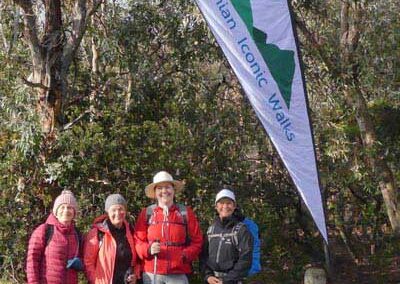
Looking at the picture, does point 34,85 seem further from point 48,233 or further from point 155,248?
point 155,248

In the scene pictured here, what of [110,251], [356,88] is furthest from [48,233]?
[356,88]

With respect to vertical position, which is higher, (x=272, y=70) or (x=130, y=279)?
(x=272, y=70)

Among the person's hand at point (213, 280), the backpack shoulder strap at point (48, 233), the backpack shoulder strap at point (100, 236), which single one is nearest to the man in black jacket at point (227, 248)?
the person's hand at point (213, 280)

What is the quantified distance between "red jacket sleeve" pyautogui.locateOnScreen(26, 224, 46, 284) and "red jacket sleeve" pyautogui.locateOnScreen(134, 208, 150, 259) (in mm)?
844

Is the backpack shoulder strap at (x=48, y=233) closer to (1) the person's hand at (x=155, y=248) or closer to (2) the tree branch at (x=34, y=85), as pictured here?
(1) the person's hand at (x=155, y=248)

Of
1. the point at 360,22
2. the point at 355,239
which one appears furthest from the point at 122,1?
the point at 355,239

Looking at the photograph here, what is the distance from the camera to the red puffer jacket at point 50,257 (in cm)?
610

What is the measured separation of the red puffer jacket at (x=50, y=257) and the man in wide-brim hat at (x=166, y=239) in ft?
2.23

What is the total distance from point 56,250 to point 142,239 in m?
0.81

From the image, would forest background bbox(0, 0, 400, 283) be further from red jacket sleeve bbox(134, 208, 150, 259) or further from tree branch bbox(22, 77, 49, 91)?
red jacket sleeve bbox(134, 208, 150, 259)

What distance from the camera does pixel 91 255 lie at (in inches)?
249

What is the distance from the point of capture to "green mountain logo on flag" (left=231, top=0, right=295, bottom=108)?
6.62 meters

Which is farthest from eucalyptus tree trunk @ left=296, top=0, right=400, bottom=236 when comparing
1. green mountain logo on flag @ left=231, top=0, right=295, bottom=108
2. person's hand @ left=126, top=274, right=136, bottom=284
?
person's hand @ left=126, top=274, right=136, bottom=284

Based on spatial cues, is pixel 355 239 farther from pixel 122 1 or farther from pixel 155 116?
pixel 122 1
